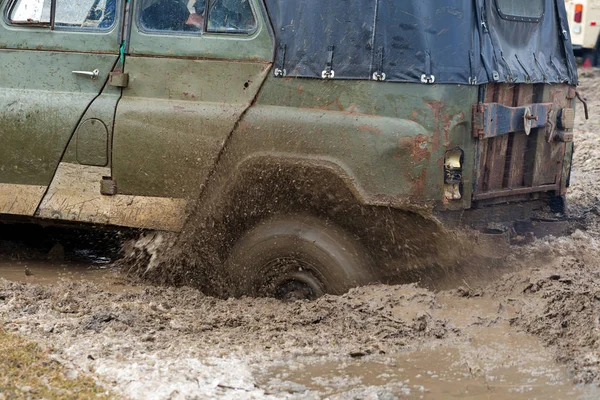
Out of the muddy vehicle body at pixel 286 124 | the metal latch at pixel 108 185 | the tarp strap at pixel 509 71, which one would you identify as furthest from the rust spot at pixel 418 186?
the metal latch at pixel 108 185

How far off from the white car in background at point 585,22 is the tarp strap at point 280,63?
10389 millimetres

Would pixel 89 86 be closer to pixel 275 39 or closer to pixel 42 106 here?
pixel 42 106

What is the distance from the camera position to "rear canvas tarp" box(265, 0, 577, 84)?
4.50 metres

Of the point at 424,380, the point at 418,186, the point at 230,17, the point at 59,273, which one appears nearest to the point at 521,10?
the point at 418,186

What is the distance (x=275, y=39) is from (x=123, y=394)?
2.08 m

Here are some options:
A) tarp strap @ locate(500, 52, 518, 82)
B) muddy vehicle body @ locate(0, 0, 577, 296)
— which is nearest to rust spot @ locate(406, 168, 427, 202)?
muddy vehicle body @ locate(0, 0, 577, 296)

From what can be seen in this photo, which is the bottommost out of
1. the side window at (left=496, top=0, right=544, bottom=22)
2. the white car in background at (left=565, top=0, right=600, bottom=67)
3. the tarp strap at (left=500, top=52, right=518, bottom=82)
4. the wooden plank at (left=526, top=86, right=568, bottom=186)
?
the white car in background at (left=565, top=0, right=600, bottom=67)

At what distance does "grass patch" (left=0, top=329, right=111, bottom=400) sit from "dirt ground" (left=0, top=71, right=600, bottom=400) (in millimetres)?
53

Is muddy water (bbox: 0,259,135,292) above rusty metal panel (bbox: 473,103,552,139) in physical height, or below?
below

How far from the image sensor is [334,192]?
184 inches

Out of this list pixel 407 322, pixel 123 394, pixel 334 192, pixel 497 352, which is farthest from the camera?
pixel 334 192

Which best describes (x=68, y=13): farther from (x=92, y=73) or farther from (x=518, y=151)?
(x=518, y=151)

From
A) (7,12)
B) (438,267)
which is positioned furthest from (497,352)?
(7,12)

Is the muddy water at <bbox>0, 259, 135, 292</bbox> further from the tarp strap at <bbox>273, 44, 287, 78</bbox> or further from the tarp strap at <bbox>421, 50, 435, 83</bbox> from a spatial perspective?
the tarp strap at <bbox>421, 50, 435, 83</bbox>
